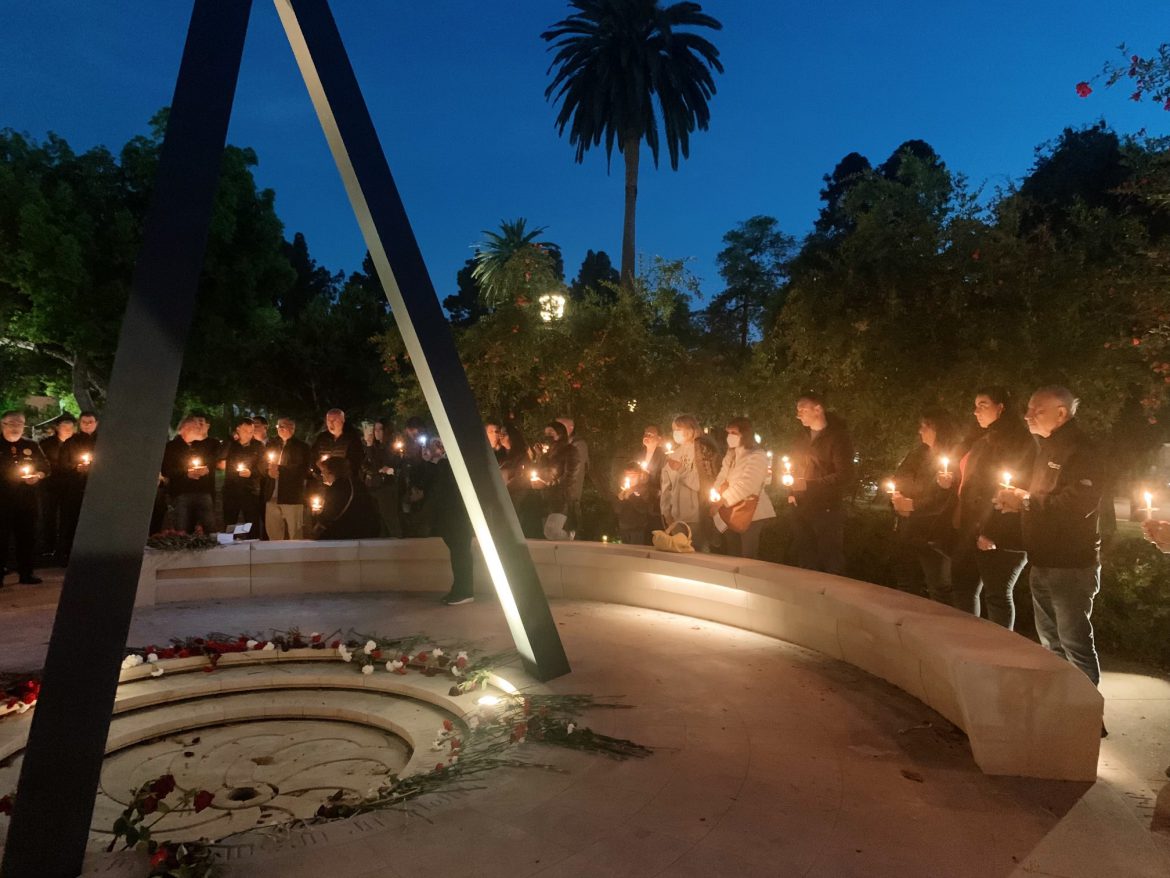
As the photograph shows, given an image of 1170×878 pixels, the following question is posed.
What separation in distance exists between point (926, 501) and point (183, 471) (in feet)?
27.3

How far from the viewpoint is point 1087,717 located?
3.94 metres

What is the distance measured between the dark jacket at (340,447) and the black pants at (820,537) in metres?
5.24

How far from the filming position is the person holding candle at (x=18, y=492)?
9094 mm

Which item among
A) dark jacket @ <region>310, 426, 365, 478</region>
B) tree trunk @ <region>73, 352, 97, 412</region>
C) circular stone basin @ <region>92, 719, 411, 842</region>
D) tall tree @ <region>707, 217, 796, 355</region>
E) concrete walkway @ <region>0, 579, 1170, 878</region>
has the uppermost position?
tall tree @ <region>707, 217, 796, 355</region>

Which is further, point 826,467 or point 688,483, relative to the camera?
point 688,483

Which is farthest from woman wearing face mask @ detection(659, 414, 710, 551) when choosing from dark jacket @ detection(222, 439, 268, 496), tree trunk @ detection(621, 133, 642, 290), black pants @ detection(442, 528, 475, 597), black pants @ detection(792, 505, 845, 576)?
tree trunk @ detection(621, 133, 642, 290)

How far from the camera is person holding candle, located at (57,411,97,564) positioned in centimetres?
1005

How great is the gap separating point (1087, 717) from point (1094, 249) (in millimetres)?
8296

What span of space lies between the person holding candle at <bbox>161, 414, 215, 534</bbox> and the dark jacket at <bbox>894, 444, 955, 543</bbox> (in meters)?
7.80

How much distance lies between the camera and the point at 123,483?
3.48m

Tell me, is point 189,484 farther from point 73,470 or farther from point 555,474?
point 555,474

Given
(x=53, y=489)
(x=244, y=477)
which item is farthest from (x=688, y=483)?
(x=53, y=489)

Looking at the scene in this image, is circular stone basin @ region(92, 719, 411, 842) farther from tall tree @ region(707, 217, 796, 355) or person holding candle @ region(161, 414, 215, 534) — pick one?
tall tree @ region(707, 217, 796, 355)

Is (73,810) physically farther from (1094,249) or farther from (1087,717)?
(1094,249)
